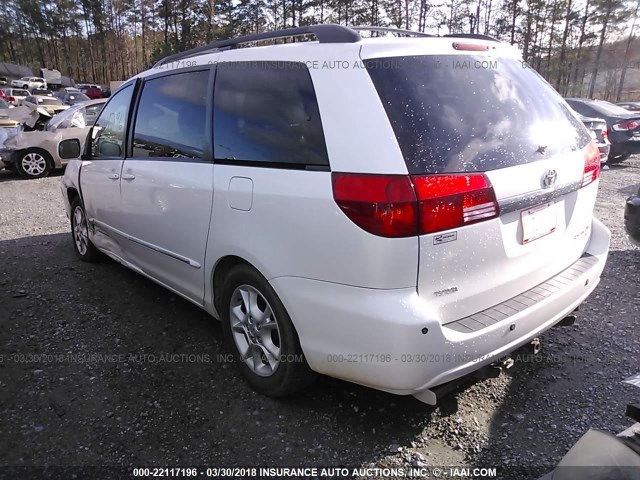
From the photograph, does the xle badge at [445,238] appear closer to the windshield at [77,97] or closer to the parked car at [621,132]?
the parked car at [621,132]

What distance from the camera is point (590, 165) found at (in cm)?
266

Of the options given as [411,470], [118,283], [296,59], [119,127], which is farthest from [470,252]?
[118,283]

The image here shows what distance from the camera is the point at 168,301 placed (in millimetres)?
3980

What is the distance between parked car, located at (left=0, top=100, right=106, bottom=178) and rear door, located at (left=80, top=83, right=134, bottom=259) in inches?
261

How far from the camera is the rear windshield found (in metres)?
1.99

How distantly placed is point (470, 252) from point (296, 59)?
123 centimetres

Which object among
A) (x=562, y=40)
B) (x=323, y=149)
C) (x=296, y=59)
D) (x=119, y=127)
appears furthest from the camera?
(x=562, y=40)

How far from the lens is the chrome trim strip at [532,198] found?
2.10 meters

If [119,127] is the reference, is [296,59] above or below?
above

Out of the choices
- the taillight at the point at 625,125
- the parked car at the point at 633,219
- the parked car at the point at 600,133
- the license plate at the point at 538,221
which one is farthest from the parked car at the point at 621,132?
the license plate at the point at 538,221

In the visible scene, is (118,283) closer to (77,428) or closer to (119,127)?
(119,127)

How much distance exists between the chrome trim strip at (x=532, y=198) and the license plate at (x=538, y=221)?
3 centimetres

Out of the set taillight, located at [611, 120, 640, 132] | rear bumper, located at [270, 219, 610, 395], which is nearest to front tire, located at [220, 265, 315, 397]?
rear bumper, located at [270, 219, 610, 395]

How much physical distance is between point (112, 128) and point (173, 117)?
1173mm
